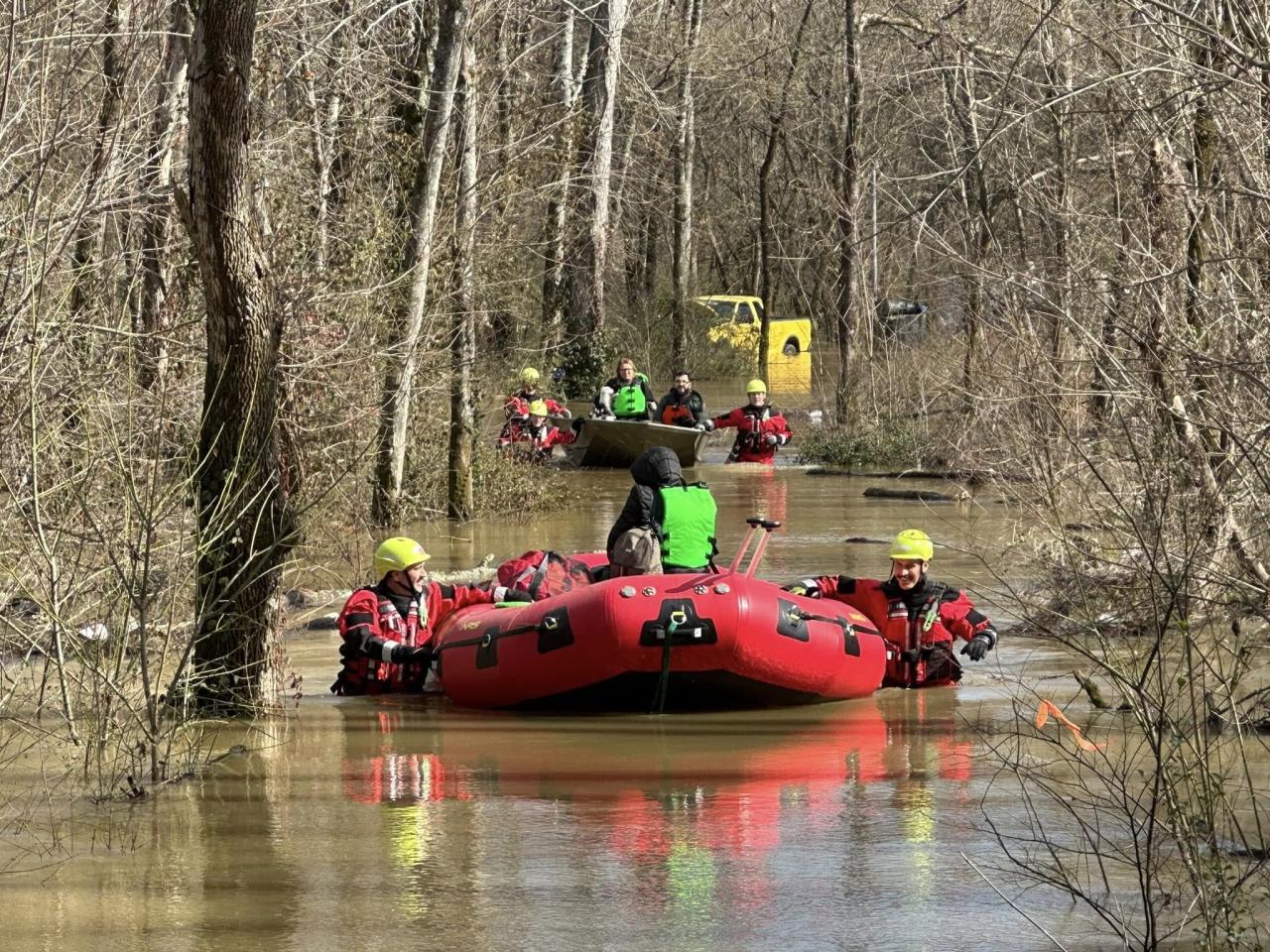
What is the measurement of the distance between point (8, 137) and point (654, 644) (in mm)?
4812

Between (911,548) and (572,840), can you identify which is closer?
(572,840)

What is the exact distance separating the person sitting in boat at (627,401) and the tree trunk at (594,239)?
2269 mm

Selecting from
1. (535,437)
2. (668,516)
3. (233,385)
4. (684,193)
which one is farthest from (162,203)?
(684,193)

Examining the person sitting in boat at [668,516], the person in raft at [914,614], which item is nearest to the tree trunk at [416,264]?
the person sitting in boat at [668,516]

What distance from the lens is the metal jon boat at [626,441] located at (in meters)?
24.5

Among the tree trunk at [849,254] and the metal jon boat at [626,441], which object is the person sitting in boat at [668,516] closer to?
the metal jon boat at [626,441]

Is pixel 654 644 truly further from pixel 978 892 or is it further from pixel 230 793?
pixel 978 892

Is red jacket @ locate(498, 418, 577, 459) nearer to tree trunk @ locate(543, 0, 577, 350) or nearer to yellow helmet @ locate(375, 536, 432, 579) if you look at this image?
tree trunk @ locate(543, 0, 577, 350)

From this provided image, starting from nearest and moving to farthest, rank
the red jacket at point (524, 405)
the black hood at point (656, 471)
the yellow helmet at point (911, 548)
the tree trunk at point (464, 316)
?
the black hood at point (656, 471) → the yellow helmet at point (911, 548) → the tree trunk at point (464, 316) → the red jacket at point (524, 405)

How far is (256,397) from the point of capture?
386 inches

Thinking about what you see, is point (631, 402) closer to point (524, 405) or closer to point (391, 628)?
point (524, 405)

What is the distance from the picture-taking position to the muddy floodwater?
21.3ft

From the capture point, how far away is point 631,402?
25312 mm

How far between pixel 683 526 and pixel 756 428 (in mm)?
13715
